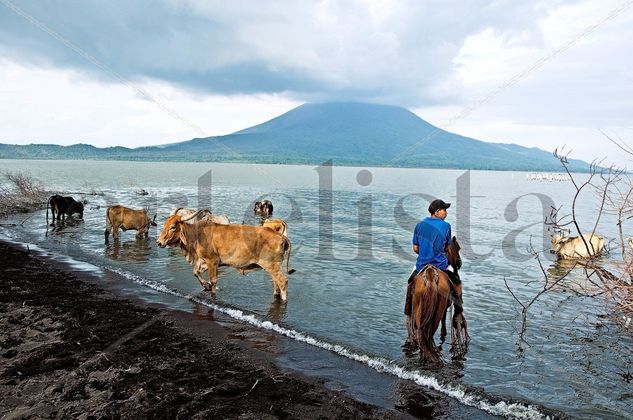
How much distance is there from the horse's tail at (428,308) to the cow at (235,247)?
456cm

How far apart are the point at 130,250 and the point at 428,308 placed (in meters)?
14.0

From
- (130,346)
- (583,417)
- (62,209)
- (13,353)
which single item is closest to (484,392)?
(583,417)

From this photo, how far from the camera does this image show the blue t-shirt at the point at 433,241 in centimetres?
786

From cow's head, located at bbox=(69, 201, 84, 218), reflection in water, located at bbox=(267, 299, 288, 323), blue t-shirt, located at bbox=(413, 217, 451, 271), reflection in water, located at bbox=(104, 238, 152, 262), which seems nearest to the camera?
blue t-shirt, located at bbox=(413, 217, 451, 271)

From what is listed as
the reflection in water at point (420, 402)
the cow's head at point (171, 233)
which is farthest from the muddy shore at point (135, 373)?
the cow's head at point (171, 233)

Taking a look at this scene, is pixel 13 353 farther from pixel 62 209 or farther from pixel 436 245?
pixel 62 209

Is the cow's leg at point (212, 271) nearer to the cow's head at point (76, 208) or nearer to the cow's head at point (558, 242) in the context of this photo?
the cow's head at point (558, 242)

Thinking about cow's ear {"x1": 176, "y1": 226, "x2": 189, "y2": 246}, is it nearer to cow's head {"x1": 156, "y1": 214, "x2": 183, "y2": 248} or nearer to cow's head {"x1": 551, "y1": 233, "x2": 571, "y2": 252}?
cow's head {"x1": 156, "y1": 214, "x2": 183, "y2": 248}

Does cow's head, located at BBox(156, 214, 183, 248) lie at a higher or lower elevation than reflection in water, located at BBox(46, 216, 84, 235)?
higher

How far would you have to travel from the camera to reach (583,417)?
6348mm

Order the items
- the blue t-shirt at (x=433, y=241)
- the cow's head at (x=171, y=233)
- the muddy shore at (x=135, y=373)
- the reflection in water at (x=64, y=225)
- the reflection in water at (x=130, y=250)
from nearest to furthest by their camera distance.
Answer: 1. the muddy shore at (x=135, y=373)
2. the blue t-shirt at (x=433, y=241)
3. the cow's head at (x=171, y=233)
4. the reflection in water at (x=130, y=250)
5. the reflection in water at (x=64, y=225)

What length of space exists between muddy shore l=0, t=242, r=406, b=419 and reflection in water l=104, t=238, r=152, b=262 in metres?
6.71

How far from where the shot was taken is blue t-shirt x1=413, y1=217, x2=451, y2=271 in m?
7.86

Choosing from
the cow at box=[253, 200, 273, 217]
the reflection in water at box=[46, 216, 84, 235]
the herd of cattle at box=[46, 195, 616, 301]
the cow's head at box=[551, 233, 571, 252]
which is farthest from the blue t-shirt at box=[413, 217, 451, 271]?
the cow at box=[253, 200, 273, 217]
